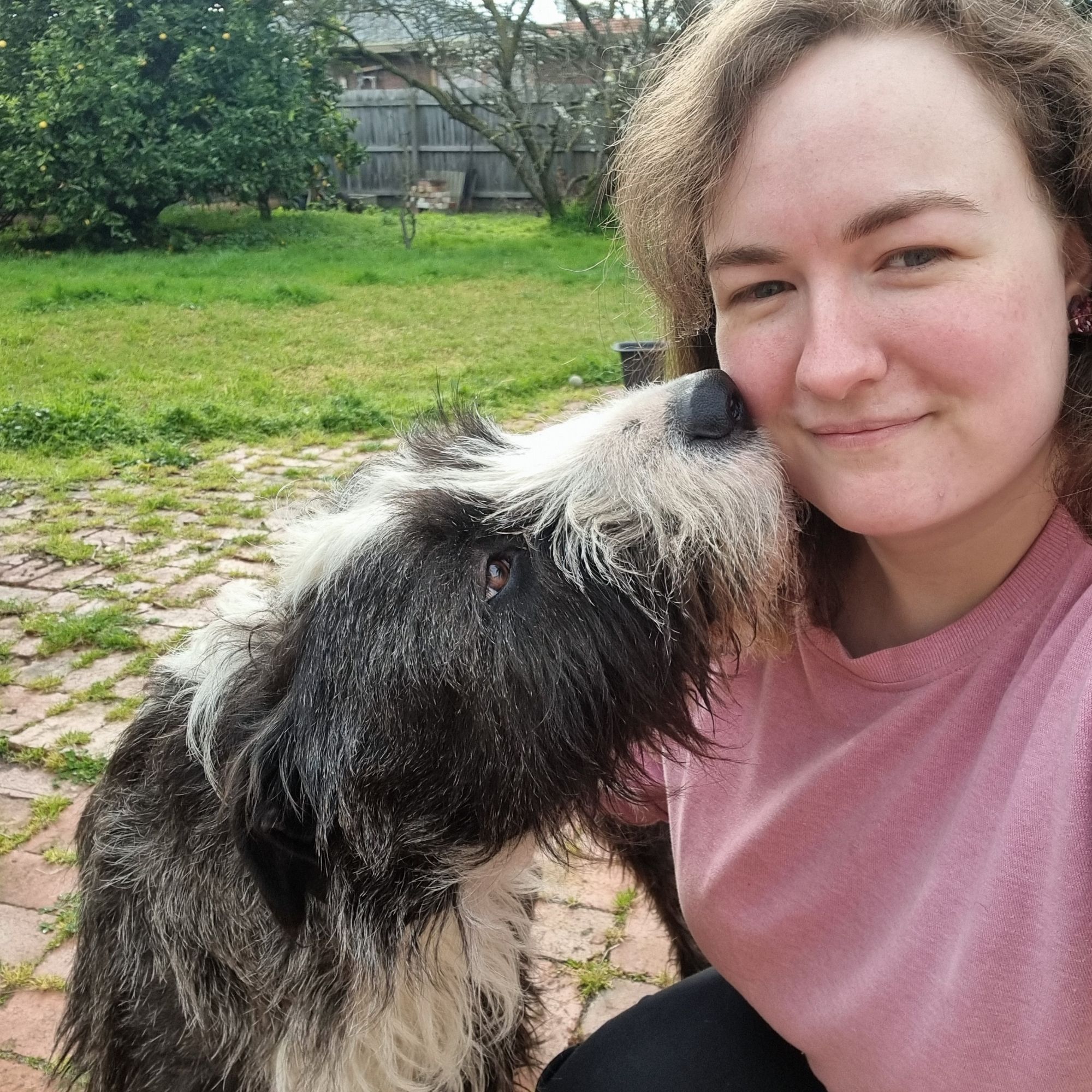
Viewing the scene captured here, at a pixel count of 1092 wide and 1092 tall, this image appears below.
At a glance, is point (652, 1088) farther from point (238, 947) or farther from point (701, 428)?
point (701, 428)

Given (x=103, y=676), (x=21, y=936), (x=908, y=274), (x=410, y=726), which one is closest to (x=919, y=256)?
(x=908, y=274)

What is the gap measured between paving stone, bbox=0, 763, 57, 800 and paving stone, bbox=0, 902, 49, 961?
0.56 m

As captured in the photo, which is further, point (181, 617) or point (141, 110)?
point (141, 110)

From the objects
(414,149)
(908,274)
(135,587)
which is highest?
(908,274)

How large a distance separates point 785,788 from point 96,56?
17.3 m

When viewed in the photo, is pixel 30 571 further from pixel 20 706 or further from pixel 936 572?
pixel 936 572

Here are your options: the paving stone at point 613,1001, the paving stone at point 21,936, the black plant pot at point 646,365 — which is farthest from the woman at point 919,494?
the paving stone at point 21,936

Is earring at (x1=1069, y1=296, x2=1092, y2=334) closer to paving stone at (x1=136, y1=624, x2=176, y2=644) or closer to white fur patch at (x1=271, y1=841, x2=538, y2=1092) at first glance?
white fur patch at (x1=271, y1=841, x2=538, y2=1092)

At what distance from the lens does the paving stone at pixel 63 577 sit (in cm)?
521

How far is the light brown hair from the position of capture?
1579 mm

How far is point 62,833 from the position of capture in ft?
11.4

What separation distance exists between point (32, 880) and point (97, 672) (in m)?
1.34

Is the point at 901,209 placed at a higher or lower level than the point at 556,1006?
higher

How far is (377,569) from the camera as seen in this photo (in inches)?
77.1
